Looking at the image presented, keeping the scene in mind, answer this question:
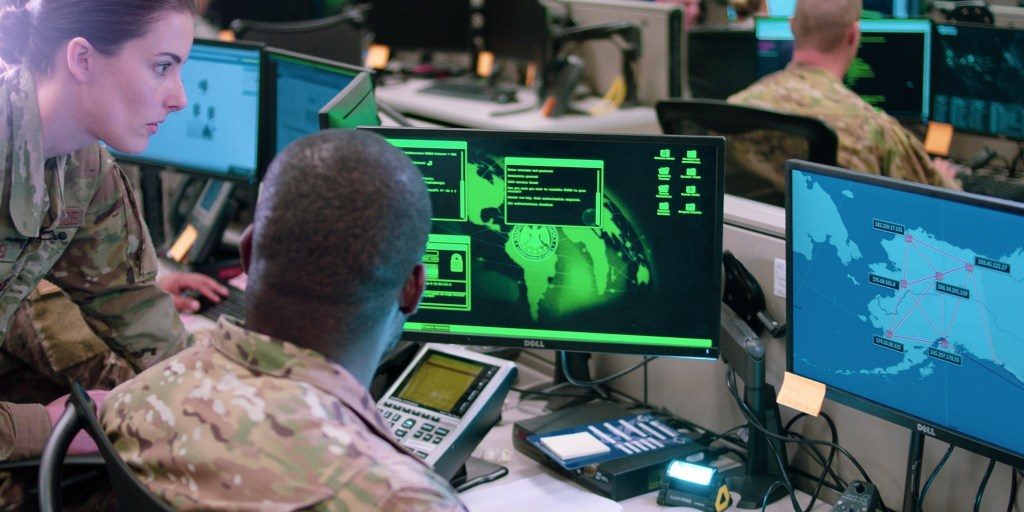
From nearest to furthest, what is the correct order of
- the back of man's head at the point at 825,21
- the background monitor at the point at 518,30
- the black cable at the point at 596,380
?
the black cable at the point at 596,380 → the back of man's head at the point at 825,21 → the background monitor at the point at 518,30

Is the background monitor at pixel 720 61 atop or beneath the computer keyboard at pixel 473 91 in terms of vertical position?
atop

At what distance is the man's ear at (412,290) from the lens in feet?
3.67

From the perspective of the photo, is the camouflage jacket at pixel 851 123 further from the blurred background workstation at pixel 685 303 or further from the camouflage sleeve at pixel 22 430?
the camouflage sleeve at pixel 22 430

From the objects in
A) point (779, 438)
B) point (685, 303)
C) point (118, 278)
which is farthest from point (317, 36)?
point (779, 438)

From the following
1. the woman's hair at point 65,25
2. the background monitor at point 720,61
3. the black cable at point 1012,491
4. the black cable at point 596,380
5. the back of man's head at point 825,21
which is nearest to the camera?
the black cable at point 1012,491

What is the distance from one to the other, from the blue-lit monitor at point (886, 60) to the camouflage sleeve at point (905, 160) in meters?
0.80

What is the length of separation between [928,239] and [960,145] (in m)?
2.68

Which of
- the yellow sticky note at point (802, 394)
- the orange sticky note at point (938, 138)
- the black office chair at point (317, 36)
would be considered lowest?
the yellow sticky note at point (802, 394)

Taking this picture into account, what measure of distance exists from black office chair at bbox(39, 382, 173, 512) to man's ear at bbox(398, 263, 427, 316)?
30 centimetres

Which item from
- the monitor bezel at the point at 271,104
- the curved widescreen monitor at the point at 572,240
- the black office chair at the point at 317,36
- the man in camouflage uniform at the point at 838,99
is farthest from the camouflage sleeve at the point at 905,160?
the black office chair at the point at 317,36

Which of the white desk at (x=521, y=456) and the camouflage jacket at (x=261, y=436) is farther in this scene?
the white desk at (x=521, y=456)

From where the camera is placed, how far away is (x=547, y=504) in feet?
5.54

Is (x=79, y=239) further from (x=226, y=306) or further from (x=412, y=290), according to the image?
(x=412, y=290)

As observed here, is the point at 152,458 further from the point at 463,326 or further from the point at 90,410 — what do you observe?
the point at 463,326
